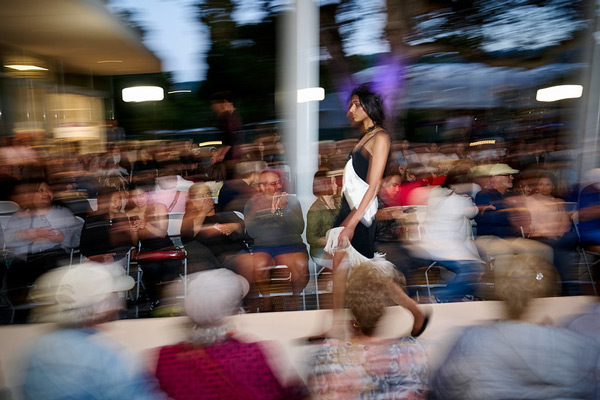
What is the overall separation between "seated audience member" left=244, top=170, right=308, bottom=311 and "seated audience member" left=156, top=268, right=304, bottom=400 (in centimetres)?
181

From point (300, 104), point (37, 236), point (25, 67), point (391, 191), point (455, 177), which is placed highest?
point (25, 67)

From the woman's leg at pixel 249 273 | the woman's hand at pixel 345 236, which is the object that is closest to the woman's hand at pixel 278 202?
the woman's leg at pixel 249 273

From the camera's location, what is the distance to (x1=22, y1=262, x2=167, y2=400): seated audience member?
4.79ft

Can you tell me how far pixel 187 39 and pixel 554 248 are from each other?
12.0 ft

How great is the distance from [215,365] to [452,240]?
2207mm

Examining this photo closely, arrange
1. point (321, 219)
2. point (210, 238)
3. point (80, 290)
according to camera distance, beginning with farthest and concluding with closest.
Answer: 1. point (321, 219)
2. point (210, 238)
3. point (80, 290)

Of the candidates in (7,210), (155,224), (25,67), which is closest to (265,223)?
(155,224)

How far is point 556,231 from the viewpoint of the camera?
3488 millimetres

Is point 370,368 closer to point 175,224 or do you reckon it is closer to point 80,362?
point 80,362

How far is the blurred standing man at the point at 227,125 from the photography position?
12.6ft

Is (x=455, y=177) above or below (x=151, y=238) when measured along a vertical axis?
above

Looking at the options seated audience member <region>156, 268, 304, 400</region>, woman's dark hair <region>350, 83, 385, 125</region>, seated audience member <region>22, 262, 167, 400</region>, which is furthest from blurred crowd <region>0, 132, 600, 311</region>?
seated audience member <region>156, 268, 304, 400</region>

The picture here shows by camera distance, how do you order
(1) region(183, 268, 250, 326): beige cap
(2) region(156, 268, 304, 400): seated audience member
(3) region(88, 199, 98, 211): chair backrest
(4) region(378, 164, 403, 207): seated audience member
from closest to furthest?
(2) region(156, 268, 304, 400): seated audience member → (1) region(183, 268, 250, 326): beige cap → (3) region(88, 199, 98, 211): chair backrest → (4) region(378, 164, 403, 207): seated audience member

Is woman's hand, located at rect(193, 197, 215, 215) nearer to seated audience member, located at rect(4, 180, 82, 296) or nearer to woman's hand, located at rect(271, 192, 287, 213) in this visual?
woman's hand, located at rect(271, 192, 287, 213)
